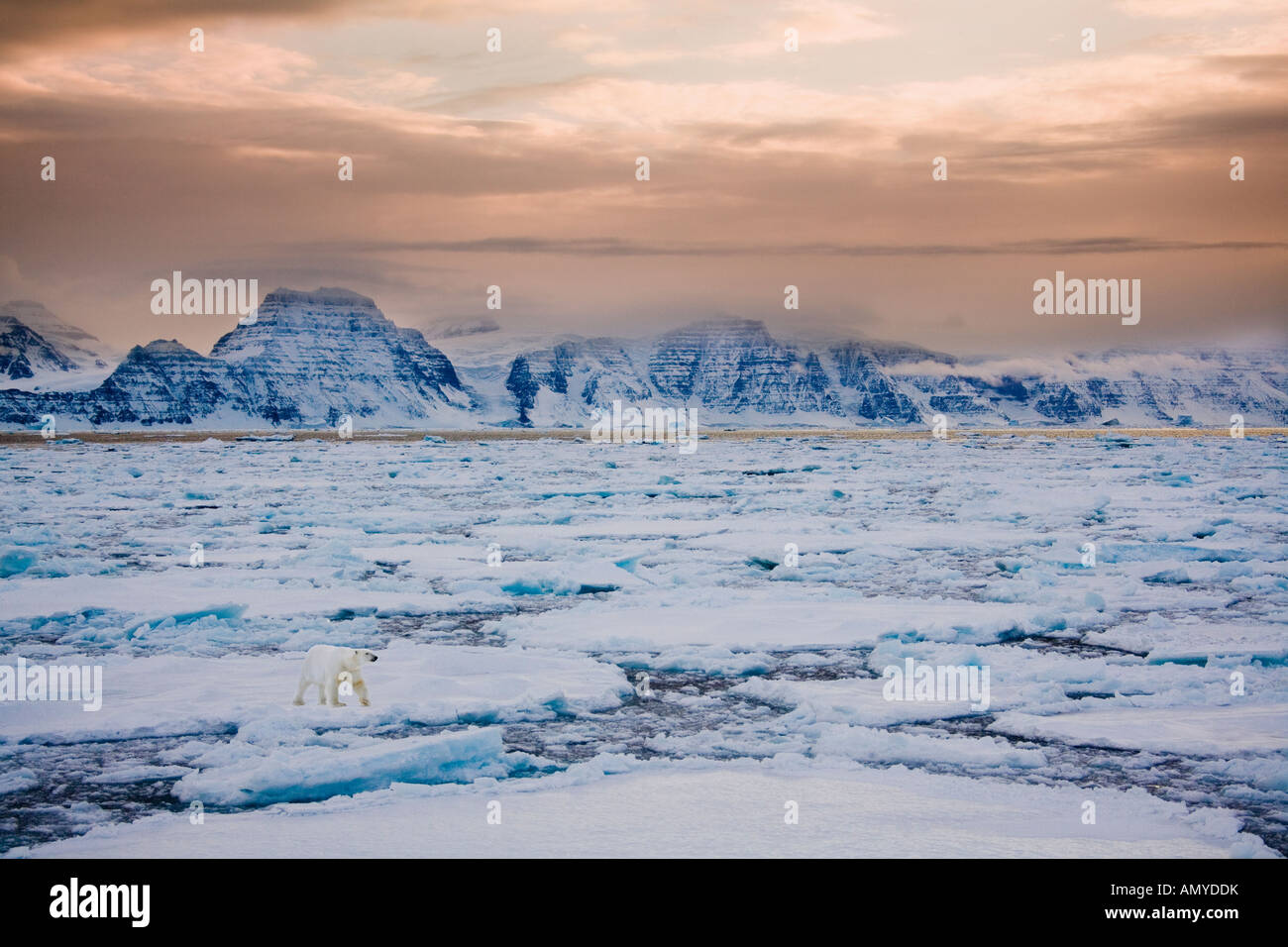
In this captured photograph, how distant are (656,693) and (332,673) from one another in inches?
80.1

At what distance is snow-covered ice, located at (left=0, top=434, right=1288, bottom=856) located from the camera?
14.4 feet

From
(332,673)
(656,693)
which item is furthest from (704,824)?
(332,673)

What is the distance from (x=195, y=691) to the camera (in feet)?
21.4

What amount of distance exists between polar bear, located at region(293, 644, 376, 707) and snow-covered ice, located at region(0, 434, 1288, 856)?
0.47ft

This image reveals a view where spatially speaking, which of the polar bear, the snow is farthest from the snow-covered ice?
the polar bear

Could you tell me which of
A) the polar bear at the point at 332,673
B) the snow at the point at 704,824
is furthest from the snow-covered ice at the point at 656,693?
the polar bear at the point at 332,673

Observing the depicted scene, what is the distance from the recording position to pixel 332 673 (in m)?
6.05

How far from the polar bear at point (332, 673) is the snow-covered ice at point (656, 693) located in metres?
0.14

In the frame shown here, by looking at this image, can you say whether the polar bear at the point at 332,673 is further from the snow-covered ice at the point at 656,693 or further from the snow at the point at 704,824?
the snow at the point at 704,824

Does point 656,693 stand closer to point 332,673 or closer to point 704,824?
point 332,673

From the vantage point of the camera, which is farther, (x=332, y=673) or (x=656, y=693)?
(x=656, y=693)

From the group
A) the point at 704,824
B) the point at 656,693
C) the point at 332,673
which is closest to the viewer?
the point at 704,824

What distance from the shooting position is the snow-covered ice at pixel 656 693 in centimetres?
438
